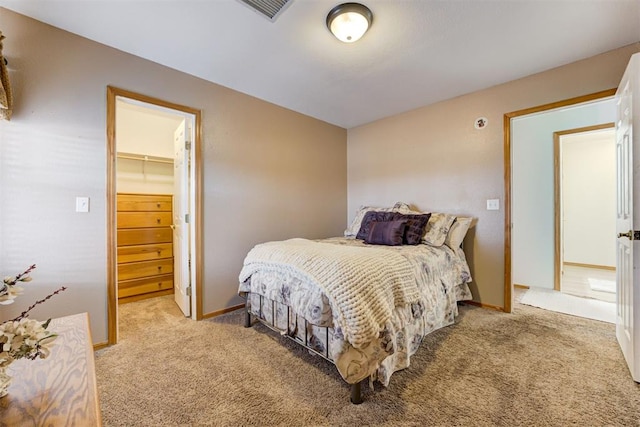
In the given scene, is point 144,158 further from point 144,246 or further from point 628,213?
point 628,213

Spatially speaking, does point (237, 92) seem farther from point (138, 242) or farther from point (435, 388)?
point (435, 388)

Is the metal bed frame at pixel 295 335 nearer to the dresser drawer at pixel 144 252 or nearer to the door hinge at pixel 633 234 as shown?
the dresser drawer at pixel 144 252

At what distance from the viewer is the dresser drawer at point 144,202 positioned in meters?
3.08

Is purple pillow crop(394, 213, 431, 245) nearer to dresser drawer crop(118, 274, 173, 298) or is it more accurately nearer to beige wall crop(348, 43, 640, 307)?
beige wall crop(348, 43, 640, 307)

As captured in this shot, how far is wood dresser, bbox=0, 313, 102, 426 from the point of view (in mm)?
680

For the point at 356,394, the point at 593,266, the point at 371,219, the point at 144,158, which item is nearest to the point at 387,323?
the point at 356,394

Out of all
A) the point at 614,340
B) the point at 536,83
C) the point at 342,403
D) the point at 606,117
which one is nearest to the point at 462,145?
the point at 536,83

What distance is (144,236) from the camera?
3219 mm

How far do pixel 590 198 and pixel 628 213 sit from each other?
4.00 m

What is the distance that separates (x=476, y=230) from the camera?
2.89m

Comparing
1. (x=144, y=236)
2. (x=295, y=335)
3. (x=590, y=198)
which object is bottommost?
(x=295, y=335)

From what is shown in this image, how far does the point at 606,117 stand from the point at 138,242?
5953mm

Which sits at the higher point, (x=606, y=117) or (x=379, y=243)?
(x=606, y=117)

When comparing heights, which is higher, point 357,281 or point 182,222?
point 182,222
